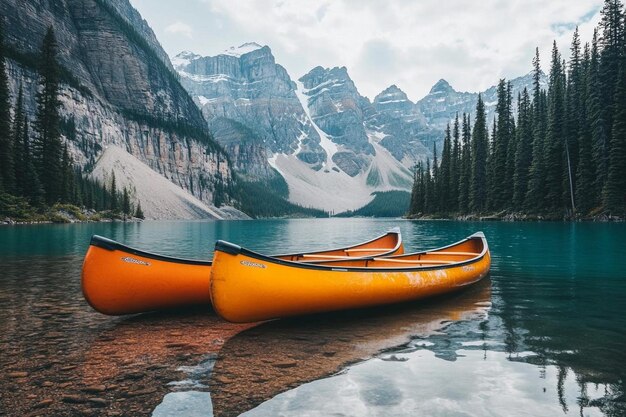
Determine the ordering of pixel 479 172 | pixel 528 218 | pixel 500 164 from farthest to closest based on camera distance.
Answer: pixel 479 172 → pixel 500 164 → pixel 528 218

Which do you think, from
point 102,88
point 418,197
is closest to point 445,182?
point 418,197

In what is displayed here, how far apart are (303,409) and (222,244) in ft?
12.6

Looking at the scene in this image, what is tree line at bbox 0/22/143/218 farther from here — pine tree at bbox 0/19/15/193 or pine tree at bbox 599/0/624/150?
pine tree at bbox 599/0/624/150

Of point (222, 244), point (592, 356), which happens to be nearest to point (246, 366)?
point (222, 244)

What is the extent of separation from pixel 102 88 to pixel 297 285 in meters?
190

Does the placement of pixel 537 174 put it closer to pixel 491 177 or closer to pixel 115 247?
pixel 491 177

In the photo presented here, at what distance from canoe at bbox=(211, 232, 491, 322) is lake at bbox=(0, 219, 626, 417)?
1.61 feet

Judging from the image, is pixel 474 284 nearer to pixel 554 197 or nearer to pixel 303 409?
pixel 303 409

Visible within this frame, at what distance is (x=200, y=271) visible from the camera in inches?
419

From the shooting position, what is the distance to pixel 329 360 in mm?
7312

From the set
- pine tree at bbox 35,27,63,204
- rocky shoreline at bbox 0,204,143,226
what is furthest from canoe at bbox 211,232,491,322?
pine tree at bbox 35,27,63,204

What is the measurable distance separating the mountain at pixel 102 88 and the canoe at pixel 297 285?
135 metres

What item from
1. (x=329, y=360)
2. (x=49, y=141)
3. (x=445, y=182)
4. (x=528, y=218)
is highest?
(x=49, y=141)

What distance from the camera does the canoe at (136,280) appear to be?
9.25 metres
